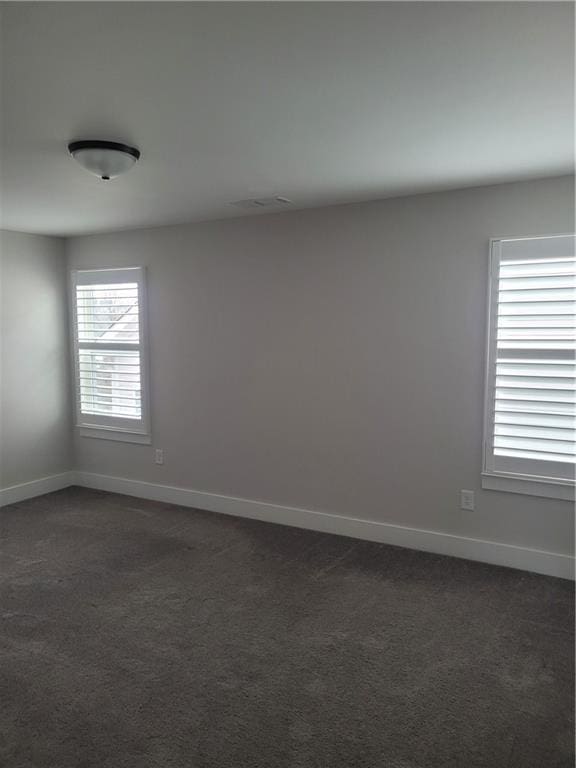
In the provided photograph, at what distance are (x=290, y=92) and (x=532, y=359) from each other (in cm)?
213

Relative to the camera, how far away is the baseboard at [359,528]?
3.42 meters

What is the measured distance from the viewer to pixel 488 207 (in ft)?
11.3

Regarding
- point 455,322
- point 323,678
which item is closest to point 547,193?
point 455,322

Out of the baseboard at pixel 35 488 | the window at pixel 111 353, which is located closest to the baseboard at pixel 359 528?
the baseboard at pixel 35 488

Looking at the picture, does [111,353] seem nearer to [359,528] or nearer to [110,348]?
[110,348]

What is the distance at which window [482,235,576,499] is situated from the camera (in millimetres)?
3219

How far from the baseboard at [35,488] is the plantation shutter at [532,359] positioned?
12.7 feet

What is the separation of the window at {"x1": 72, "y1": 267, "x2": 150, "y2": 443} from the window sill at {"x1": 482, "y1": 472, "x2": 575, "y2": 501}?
289 cm

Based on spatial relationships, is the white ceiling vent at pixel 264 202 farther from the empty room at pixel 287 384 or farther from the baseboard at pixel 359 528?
the baseboard at pixel 359 528

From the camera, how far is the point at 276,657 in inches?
102

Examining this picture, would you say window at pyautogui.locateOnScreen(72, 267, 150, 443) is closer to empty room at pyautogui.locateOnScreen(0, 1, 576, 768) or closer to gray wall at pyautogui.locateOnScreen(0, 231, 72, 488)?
empty room at pyautogui.locateOnScreen(0, 1, 576, 768)

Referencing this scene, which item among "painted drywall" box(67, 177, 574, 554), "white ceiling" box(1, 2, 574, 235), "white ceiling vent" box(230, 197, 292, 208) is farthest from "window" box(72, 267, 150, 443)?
"white ceiling" box(1, 2, 574, 235)

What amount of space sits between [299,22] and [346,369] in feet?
8.61

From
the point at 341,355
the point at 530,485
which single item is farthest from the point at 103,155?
the point at 530,485
